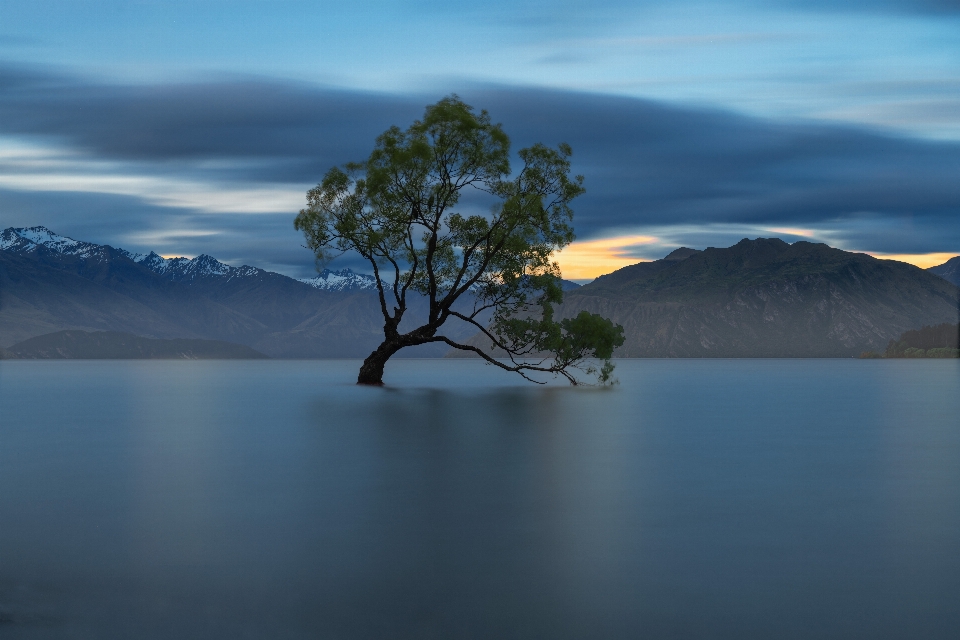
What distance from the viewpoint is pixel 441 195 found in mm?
65875

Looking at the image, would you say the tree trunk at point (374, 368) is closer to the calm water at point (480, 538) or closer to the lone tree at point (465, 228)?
the lone tree at point (465, 228)

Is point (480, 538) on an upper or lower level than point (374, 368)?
upper

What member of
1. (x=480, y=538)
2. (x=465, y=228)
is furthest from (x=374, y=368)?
(x=480, y=538)

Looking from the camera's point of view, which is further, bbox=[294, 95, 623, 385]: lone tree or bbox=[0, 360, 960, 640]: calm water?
bbox=[294, 95, 623, 385]: lone tree

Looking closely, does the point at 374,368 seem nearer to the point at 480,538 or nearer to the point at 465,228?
the point at 465,228

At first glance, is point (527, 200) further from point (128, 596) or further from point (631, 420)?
point (128, 596)

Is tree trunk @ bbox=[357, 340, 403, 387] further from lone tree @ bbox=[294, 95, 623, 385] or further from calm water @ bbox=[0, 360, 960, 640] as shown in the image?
calm water @ bbox=[0, 360, 960, 640]

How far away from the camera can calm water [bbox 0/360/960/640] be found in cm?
1106

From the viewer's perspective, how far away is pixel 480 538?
15500 millimetres

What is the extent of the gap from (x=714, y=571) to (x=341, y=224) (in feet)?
187

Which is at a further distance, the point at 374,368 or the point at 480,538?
the point at 374,368

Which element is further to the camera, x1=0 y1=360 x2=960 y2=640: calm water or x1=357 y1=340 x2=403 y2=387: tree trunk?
x1=357 y1=340 x2=403 y2=387: tree trunk

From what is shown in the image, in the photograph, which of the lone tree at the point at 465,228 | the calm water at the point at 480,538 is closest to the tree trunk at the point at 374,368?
the lone tree at the point at 465,228

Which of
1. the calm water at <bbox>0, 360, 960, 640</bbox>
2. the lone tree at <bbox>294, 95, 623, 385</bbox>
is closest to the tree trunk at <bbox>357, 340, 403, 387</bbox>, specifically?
the lone tree at <bbox>294, 95, 623, 385</bbox>
